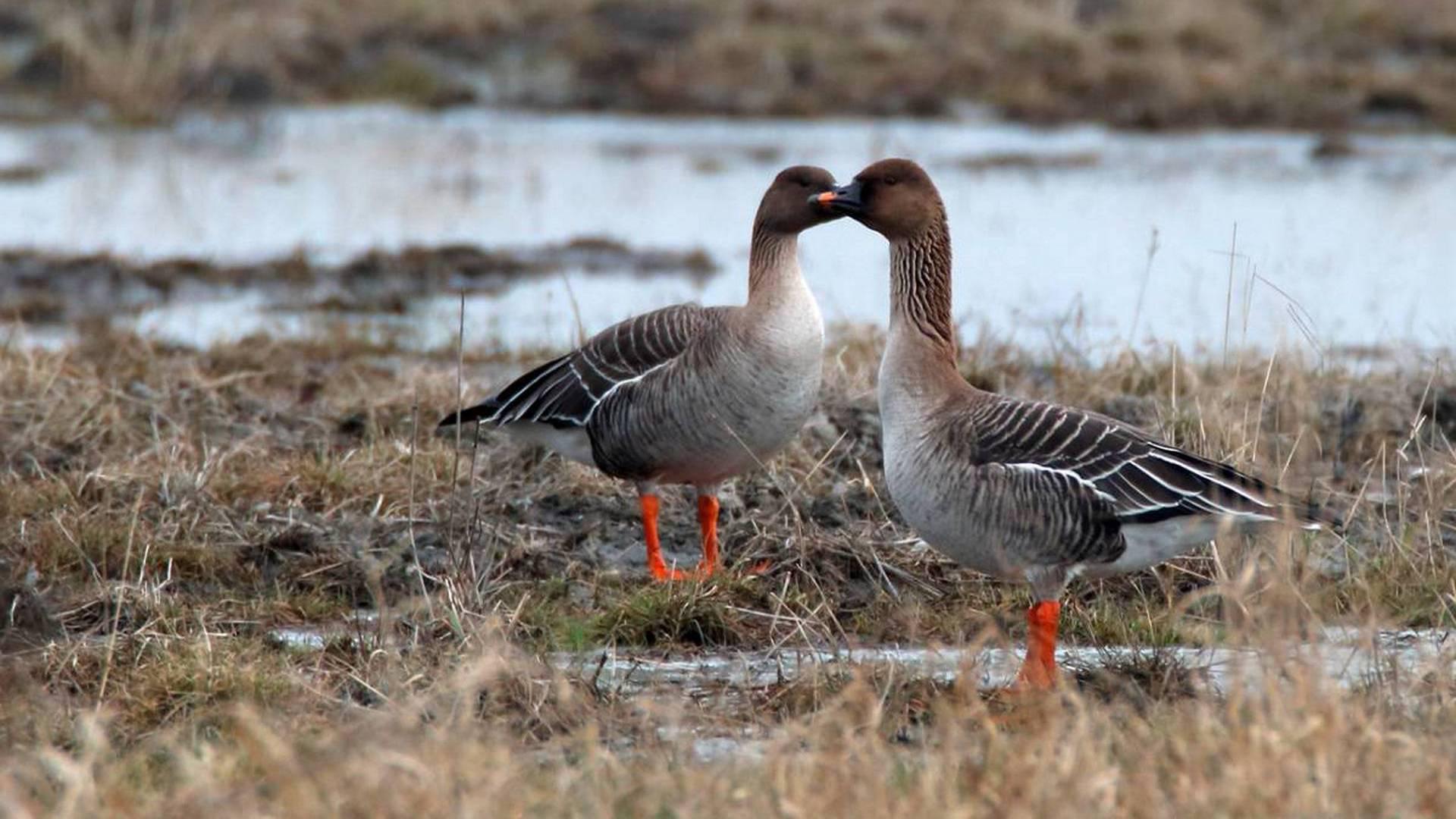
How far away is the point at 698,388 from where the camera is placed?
777 cm

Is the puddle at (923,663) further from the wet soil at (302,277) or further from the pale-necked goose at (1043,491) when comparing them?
the wet soil at (302,277)

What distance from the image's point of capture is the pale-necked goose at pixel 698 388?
7.69 meters

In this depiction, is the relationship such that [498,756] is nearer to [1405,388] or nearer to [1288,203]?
[1405,388]

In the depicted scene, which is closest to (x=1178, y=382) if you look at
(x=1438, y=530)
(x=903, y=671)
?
(x=1438, y=530)

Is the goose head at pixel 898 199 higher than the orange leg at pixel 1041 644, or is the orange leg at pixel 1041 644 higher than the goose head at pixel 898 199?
the goose head at pixel 898 199

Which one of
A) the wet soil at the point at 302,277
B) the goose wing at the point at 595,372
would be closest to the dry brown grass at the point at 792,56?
the wet soil at the point at 302,277

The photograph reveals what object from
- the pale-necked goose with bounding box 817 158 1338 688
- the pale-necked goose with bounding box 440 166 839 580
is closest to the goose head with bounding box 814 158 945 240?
the pale-necked goose with bounding box 817 158 1338 688

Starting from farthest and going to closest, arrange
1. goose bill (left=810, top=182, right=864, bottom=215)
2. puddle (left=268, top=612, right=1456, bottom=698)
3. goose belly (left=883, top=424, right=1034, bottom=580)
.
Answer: goose bill (left=810, top=182, right=864, bottom=215), goose belly (left=883, top=424, right=1034, bottom=580), puddle (left=268, top=612, right=1456, bottom=698)

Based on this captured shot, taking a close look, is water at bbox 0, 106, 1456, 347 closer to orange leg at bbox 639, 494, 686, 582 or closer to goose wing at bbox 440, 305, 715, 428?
goose wing at bbox 440, 305, 715, 428

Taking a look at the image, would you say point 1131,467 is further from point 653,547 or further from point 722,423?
point 653,547

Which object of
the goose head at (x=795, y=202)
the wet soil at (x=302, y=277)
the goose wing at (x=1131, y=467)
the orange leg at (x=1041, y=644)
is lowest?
the wet soil at (x=302, y=277)

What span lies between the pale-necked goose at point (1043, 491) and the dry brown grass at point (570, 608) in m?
0.24

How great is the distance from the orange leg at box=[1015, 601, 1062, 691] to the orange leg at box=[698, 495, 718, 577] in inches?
65.0

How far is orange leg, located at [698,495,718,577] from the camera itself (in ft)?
26.1
